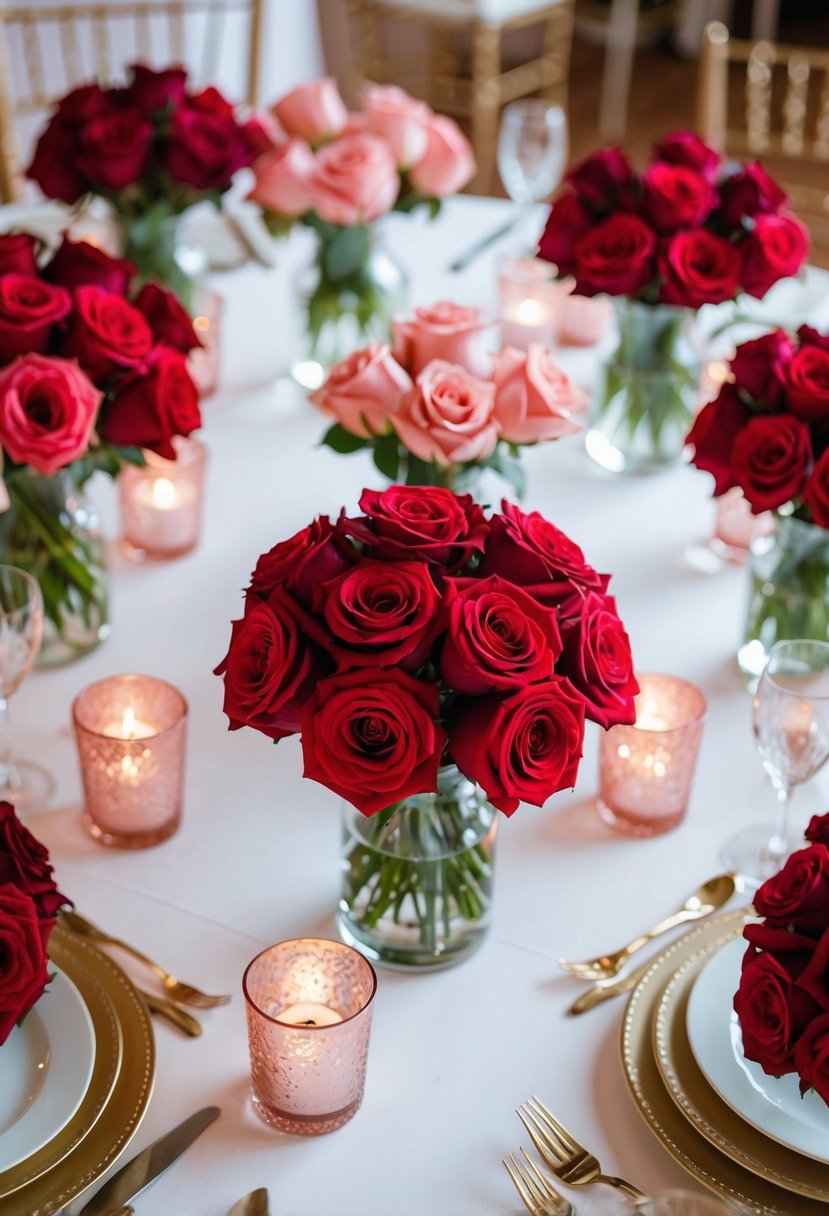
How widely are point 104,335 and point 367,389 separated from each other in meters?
0.23

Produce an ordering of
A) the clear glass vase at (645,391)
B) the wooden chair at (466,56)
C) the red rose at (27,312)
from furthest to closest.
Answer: the wooden chair at (466,56) < the clear glass vase at (645,391) < the red rose at (27,312)

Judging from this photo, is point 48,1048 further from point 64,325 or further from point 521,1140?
point 64,325

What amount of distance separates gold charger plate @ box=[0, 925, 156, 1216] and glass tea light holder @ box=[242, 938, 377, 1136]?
0.25ft

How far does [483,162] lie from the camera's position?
4.79m

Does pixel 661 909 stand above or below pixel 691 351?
below

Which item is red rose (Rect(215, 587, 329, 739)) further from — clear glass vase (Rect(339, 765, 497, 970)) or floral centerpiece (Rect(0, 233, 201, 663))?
floral centerpiece (Rect(0, 233, 201, 663))

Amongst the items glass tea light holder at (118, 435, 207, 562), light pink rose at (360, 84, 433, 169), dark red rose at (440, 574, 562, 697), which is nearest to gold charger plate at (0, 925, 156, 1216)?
dark red rose at (440, 574, 562, 697)

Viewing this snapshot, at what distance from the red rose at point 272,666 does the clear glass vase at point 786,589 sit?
55 cm

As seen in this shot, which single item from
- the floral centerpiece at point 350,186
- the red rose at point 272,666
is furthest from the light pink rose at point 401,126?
the red rose at point 272,666

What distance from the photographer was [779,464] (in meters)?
1.14

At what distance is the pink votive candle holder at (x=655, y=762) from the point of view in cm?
109

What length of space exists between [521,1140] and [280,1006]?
6.9 inches

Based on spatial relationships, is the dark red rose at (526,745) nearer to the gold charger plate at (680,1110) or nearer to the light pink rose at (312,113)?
the gold charger plate at (680,1110)

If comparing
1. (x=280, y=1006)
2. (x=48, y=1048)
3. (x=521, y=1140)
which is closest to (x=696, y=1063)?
(x=521, y=1140)
